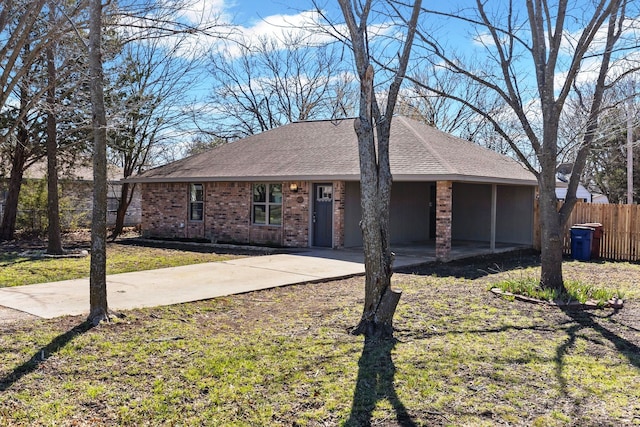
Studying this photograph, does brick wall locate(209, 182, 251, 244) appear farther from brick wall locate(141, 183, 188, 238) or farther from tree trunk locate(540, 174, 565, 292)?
tree trunk locate(540, 174, 565, 292)

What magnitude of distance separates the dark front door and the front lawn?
299 inches

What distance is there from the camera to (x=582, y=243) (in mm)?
14039

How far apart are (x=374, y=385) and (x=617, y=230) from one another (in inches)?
490

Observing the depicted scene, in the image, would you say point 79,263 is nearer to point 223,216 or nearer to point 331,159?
point 223,216

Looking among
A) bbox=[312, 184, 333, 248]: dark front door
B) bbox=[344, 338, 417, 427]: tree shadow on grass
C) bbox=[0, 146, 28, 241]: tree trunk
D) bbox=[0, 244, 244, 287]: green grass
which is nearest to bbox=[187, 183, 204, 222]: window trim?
bbox=[0, 244, 244, 287]: green grass

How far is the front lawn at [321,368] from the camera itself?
3986mm

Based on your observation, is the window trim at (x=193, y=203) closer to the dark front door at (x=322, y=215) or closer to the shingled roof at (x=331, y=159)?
the shingled roof at (x=331, y=159)

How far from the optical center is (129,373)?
4762 mm

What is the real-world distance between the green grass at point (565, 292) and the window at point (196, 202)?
11603 millimetres

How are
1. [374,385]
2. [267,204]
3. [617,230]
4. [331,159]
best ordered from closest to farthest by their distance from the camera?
1. [374,385]
2. [617,230]
3. [331,159]
4. [267,204]

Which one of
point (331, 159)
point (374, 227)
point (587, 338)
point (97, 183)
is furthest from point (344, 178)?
point (587, 338)

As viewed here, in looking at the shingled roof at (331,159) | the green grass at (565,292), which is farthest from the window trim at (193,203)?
the green grass at (565,292)

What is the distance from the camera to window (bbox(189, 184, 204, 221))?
59.3 ft

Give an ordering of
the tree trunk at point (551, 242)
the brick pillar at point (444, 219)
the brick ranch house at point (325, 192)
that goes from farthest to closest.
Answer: the brick ranch house at point (325, 192)
the brick pillar at point (444, 219)
the tree trunk at point (551, 242)
